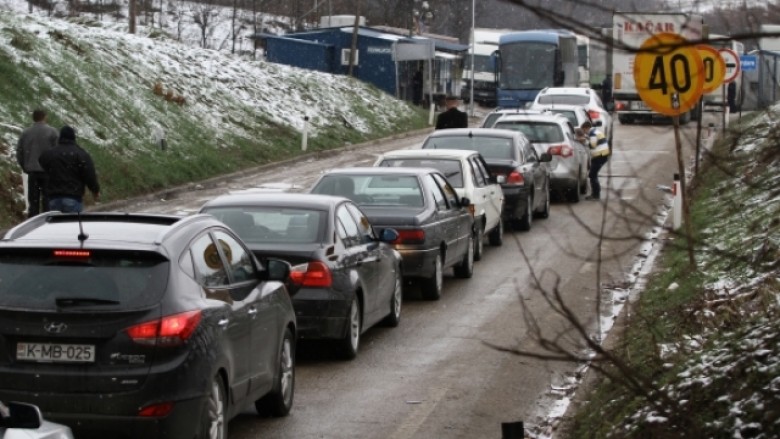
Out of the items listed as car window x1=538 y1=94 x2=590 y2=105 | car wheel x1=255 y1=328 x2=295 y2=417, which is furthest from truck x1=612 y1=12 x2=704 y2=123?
car window x1=538 y1=94 x2=590 y2=105

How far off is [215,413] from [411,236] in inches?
295

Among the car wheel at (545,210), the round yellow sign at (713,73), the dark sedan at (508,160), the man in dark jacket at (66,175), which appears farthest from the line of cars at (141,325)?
the car wheel at (545,210)

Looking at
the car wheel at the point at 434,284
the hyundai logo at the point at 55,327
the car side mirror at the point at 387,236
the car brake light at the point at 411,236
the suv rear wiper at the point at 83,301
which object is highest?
the suv rear wiper at the point at 83,301

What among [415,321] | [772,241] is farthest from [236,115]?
[772,241]

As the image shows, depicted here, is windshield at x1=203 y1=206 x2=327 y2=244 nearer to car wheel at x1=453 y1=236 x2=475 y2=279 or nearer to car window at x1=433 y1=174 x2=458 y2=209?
car window at x1=433 y1=174 x2=458 y2=209

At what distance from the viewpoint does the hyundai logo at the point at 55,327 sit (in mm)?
7727

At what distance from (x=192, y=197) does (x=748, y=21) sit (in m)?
24.3

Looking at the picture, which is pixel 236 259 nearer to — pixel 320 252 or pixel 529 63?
pixel 320 252

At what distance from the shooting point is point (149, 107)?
35344mm

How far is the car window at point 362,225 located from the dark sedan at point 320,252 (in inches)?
0.6

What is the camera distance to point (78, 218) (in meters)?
8.67

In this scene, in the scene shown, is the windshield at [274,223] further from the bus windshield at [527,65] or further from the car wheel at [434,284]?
the bus windshield at [527,65]

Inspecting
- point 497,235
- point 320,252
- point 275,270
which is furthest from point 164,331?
point 497,235

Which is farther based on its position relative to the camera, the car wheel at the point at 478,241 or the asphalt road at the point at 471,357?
the car wheel at the point at 478,241
